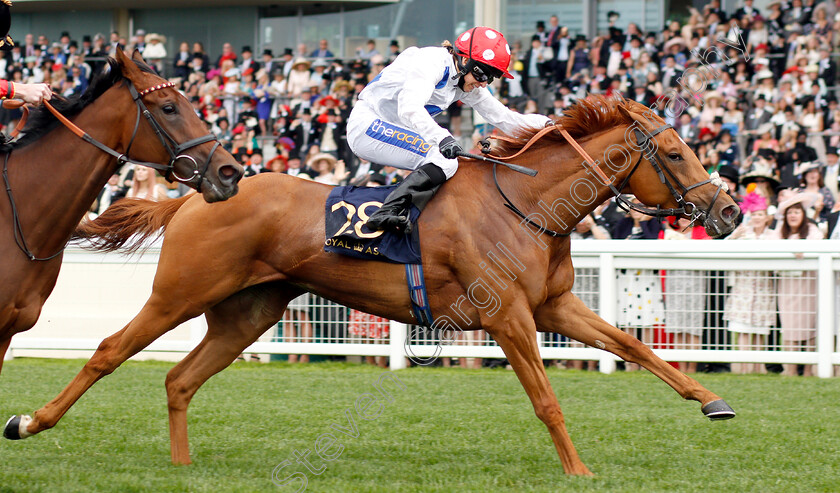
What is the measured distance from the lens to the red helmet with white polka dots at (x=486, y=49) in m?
4.37

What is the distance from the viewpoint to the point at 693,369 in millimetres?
7164

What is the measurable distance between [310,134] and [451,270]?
8.24 metres

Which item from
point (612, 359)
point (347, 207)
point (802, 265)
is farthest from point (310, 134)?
point (347, 207)

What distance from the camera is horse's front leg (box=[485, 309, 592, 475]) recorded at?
4074 millimetres

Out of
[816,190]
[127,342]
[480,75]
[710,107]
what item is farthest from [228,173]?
[710,107]

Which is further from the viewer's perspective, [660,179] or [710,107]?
[710,107]

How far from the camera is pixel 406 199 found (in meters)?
4.23

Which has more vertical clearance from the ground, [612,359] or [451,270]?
[451,270]

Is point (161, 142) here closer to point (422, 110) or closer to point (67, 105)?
point (67, 105)

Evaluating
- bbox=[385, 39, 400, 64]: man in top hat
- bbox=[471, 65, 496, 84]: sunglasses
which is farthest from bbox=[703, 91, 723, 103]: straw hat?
bbox=[471, 65, 496, 84]: sunglasses

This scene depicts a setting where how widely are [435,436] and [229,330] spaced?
4.23ft

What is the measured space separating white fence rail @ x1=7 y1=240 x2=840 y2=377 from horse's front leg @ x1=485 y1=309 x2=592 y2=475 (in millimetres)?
2865

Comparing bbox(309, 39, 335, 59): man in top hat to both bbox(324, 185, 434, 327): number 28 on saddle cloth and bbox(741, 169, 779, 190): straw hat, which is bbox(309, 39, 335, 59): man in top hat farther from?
bbox(324, 185, 434, 327): number 28 on saddle cloth

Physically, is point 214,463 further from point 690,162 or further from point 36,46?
point 36,46
